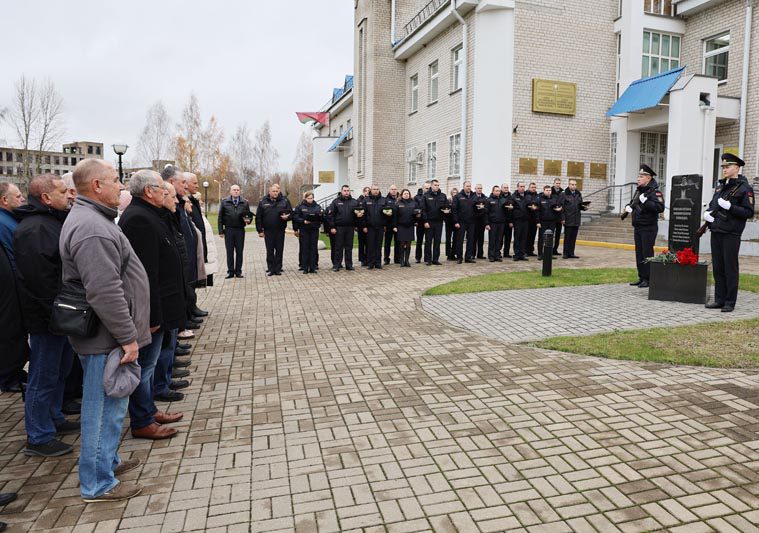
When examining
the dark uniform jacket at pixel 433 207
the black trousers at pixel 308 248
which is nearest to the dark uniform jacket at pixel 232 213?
the black trousers at pixel 308 248

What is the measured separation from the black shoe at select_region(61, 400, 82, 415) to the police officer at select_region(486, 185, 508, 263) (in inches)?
475

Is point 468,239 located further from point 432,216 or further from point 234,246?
point 234,246

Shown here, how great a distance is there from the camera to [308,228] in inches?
549

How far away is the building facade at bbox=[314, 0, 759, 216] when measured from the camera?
19734 millimetres

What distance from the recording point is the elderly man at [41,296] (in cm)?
397

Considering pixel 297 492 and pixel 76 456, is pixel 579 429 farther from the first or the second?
pixel 76 456

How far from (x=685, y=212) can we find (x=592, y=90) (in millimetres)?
13895

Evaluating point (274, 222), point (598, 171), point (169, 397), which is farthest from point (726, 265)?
point (598, 171)

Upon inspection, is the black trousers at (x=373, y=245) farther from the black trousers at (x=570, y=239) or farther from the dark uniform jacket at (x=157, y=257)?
the dark uniform jacket at (x=157, y=257)

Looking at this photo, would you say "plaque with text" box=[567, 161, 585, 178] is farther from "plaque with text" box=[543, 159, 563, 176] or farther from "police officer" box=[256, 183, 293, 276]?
"police officer" box=[256, 183, 293, 276]

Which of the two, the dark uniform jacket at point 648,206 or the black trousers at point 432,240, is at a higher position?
the dark uniform jacket at point 648,206

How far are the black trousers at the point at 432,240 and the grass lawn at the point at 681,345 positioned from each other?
8.24 meters

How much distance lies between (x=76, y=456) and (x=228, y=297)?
6564mm

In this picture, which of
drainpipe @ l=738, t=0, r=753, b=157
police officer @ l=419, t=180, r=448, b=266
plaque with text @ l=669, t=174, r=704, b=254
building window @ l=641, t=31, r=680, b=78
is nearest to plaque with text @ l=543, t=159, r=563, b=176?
building window @ l=641, t=31, r=680, b=78
